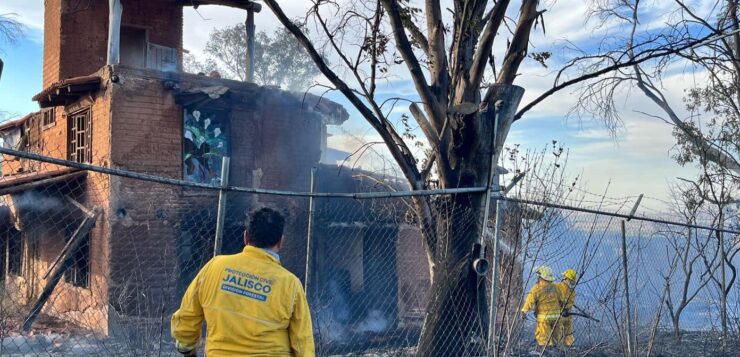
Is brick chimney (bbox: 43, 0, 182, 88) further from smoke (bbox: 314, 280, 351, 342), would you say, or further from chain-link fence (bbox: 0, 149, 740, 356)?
smoke (bbox: 314, 280, 351, 342)

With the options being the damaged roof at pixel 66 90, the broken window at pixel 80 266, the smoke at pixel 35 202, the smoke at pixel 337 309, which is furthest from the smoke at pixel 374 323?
the damaged roof at pixel 66 90

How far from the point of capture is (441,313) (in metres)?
6.01

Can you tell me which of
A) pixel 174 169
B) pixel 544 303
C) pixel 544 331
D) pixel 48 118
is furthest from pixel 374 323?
pixel 48 118

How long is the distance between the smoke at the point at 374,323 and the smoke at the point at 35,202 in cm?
711

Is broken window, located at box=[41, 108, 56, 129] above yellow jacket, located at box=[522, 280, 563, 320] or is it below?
above

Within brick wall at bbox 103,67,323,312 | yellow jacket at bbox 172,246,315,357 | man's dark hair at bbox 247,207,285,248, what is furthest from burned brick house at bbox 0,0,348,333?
man's dark hair at bbox 247,207,285,248

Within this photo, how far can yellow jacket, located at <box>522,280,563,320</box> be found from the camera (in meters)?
8.75

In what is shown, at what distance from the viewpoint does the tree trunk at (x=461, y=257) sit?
594 centimetres

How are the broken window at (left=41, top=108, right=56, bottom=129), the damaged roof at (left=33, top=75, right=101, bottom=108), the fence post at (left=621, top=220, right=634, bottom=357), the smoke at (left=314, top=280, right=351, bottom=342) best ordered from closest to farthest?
the fence post at (left=621, top=220, right=634, bottom=357) → the damaged roof at (left=33, top=75, right=101, bottom=108) → the smoke at (left=314, top=280, right=351, bottom=342) → the broken window at (left=41, top=108, right=56, bottom=129)

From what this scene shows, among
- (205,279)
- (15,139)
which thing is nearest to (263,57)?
(15,139)

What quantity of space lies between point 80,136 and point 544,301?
35.6 feet

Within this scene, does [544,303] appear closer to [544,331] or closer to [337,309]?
[544,331]

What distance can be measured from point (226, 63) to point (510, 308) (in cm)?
3009

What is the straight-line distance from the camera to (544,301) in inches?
346
